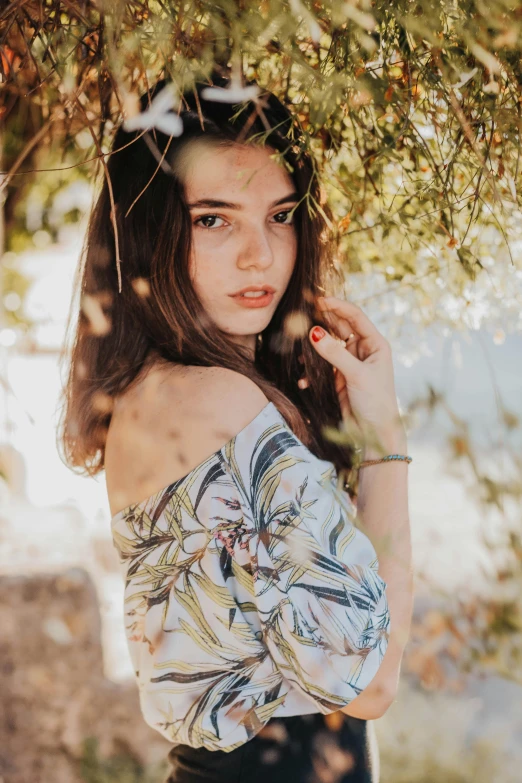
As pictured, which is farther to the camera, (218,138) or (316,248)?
(316,248)

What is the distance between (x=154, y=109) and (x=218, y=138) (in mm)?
347

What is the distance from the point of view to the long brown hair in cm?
164

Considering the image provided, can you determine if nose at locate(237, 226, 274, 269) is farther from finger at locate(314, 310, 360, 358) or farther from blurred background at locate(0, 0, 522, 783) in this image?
finger at locate(314, 310, 360, 358)

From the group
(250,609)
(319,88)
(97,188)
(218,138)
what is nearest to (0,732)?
(250,609)

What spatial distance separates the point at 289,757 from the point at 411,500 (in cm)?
64

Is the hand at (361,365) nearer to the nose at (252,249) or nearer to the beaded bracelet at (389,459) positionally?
the beaded bracelet at (389,459)

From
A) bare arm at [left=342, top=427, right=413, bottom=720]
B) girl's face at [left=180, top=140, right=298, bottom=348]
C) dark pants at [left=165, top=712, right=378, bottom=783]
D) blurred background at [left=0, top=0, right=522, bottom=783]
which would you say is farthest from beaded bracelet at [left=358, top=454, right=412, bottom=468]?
dark pants at [left=165, top=712, right=378, bottom=783]

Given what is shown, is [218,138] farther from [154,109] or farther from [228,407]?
[228,407]

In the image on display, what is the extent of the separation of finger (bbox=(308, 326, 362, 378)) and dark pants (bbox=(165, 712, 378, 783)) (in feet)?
2.39

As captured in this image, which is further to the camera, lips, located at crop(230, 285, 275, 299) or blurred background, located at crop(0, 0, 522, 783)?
lips, located at crop(230, 285, 275, 299)

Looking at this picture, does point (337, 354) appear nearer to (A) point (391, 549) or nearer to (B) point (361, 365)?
(B) point (361, 365)

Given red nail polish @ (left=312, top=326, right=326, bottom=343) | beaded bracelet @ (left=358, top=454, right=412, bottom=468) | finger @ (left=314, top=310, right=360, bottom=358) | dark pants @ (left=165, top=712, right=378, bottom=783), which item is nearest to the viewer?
dark pants @ (left=165, top=712, right=378, bottom=783)

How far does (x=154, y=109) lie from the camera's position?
1312 millimetres

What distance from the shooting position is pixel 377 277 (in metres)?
2.18
